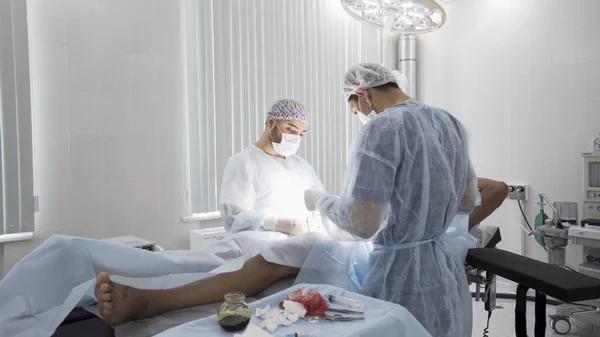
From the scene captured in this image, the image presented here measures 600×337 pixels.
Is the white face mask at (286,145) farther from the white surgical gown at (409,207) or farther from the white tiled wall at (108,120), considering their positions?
the white surgical gown at (409,207)

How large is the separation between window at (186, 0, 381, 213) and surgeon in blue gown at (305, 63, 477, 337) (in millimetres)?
1566

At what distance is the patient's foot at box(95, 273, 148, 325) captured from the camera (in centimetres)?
128

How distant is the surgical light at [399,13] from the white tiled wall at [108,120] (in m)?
1.15

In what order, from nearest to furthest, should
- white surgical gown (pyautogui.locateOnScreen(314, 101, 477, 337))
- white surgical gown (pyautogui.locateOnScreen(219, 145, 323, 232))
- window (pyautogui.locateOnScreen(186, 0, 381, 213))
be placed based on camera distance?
1. white surgical gown (pyautogui.locateOnScreen(314, 101, 477, 337))
2. white surgical gown (pyautogui.locateOnScreen(219, 145, 323, 232))
3. window (pyautogui.locateOnScreen(186, 0, 381, 213))

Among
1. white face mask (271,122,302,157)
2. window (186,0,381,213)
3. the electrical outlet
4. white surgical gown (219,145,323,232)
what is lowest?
the electrical outlet

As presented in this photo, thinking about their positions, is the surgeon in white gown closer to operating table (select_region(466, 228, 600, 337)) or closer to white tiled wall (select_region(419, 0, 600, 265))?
operating table (select_region(466, 228, 600, 337))

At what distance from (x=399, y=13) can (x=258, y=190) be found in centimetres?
123

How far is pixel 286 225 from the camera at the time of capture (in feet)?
6.88

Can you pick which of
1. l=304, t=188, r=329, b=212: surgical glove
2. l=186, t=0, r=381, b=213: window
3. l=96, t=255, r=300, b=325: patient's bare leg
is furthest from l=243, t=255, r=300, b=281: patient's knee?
l=186, t=0, r=381, b=213: window

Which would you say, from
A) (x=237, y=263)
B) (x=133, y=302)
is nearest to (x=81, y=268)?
(x=133, y=302)

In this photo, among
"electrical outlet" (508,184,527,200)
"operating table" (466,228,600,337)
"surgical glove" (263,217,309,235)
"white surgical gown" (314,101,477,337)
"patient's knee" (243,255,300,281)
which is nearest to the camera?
"operating table" (466,228,600,337)

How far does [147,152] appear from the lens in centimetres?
263

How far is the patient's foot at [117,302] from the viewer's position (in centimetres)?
128

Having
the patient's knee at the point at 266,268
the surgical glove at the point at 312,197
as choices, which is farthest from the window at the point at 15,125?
the surgical glove at the point at 312,197
